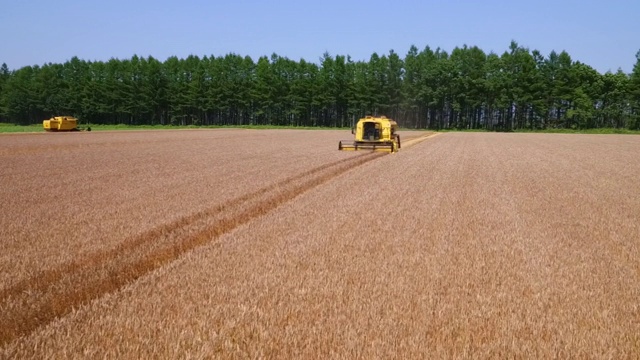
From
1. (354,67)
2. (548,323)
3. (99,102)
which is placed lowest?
(548,323)

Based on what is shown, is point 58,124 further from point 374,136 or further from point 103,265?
point 103,265

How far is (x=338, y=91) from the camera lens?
102938mm

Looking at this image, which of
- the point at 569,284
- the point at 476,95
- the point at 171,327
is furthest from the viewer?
the point at 476,95

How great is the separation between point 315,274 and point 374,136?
89.1ft

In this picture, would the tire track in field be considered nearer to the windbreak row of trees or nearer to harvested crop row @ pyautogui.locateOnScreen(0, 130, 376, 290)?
harvested crop row @ pyautogui.locateOnScreen(0, 130, 376, 290)

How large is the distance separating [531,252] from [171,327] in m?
5.48

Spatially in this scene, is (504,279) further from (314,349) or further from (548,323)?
(314,349)

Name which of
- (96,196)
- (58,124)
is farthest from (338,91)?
(96,196)

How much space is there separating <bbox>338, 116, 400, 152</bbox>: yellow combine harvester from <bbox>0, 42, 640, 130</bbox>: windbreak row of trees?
6710 centimetres

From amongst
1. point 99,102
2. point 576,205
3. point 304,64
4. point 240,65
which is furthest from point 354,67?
point 576,205

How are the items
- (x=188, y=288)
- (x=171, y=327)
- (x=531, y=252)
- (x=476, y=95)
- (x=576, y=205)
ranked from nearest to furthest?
(x=171, y=327), (x=188, y=288), (x=531, y=252), (x=576, y=205), (x=476, y=95)

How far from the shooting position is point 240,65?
111 meters

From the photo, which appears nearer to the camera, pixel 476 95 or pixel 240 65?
pixel 476 95

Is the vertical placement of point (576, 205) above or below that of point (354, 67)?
below
